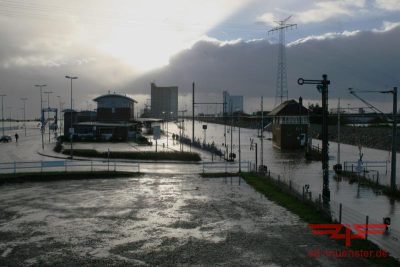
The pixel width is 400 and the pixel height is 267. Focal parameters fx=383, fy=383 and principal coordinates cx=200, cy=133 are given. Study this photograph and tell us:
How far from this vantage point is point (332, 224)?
54.0 ft

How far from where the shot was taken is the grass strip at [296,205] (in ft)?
43.6

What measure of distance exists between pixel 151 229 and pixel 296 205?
8190 mm

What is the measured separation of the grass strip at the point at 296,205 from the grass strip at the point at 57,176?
10.0 metres

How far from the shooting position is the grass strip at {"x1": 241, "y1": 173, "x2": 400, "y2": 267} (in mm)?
13277

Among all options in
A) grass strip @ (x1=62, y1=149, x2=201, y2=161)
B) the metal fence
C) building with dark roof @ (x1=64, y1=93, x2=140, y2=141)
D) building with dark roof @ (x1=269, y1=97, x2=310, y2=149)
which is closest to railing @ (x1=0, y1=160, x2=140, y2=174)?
grass strip @ (x1=62, y1=149, x2=201, y2=161)

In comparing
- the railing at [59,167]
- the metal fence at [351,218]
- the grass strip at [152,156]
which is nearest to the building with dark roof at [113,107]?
the grass strip at [152,156]

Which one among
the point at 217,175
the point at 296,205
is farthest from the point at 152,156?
the point at 296,205

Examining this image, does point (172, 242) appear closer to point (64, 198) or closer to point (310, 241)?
point (310, 241)

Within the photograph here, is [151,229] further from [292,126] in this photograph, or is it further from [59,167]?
[292,126]

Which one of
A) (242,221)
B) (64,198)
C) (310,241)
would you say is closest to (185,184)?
(64,198)

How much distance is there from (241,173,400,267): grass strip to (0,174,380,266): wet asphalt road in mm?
584

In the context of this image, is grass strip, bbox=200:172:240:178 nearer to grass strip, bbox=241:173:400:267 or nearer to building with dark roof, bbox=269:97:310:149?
grass strip, bbox=241:173:400:267

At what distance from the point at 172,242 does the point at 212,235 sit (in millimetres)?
1755

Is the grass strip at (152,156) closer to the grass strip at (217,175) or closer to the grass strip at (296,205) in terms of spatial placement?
the grass strip at (217,175)
